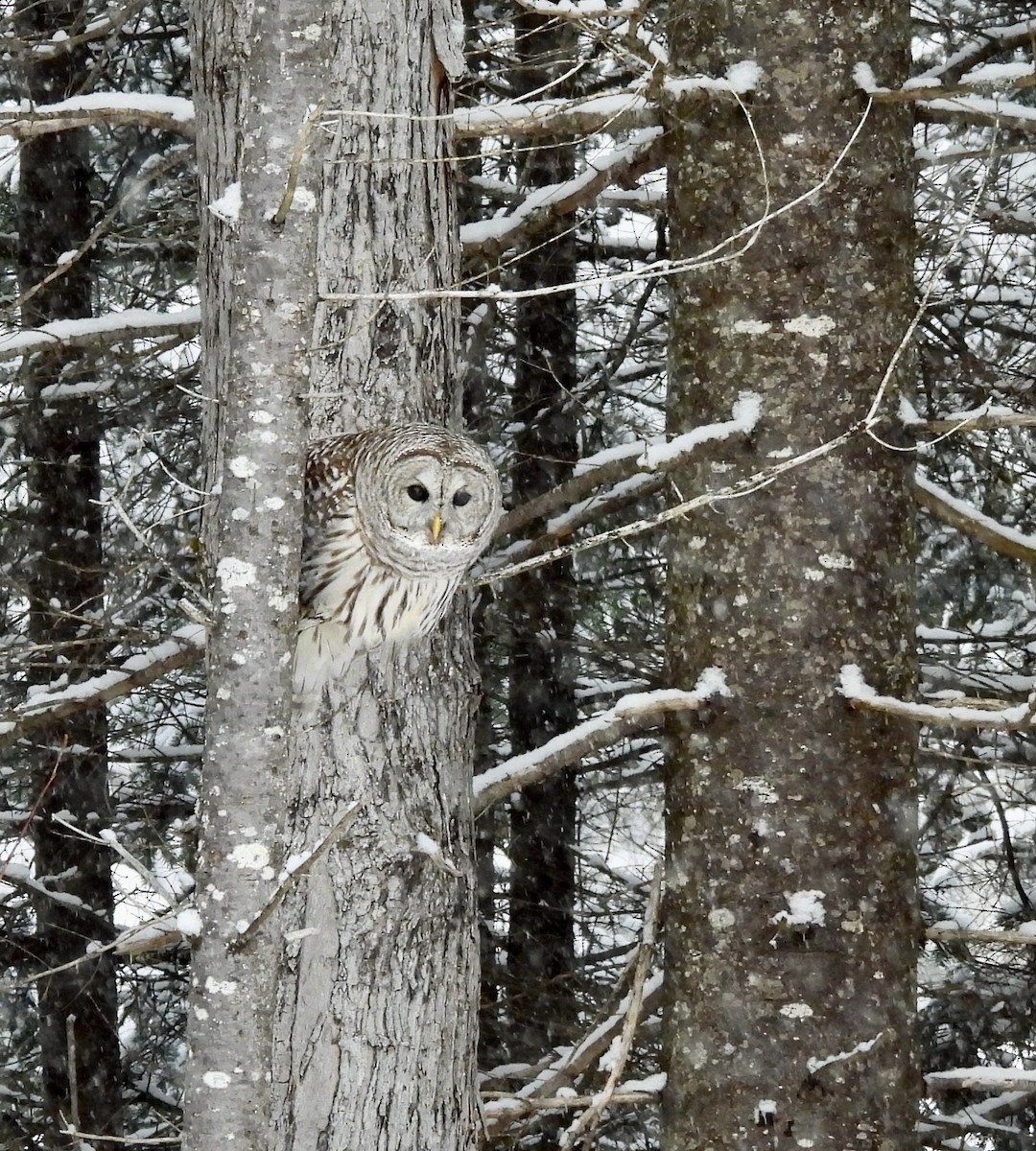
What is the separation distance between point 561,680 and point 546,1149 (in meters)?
2.54

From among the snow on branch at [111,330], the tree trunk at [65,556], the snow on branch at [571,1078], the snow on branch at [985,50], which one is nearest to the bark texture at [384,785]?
the snow on branch at [571,1078]

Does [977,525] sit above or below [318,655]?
above

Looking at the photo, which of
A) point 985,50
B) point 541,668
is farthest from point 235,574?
point 541,668

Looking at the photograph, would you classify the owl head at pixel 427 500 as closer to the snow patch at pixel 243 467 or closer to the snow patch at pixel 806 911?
the snow patch at pixel 243 467

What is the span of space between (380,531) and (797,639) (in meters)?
1.22

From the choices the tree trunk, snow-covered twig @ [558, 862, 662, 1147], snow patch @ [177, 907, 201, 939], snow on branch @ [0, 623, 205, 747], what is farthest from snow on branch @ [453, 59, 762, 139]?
the tree trunk

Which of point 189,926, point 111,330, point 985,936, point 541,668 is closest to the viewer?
point 189,926

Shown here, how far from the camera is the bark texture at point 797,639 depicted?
375 centimetres

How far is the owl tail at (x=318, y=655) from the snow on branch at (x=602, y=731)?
0.60 metres

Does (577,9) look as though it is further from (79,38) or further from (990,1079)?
(990,1079)

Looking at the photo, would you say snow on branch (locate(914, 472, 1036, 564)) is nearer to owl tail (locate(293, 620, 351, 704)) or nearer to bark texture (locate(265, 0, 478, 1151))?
bark texture (locate(265, 0, 478, 1151))

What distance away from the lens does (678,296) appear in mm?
4094

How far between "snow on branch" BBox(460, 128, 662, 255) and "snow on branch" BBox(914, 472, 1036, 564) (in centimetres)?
128

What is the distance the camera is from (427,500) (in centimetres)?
342
